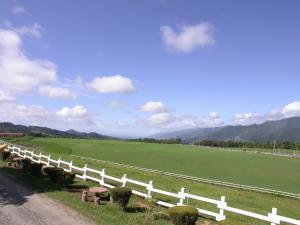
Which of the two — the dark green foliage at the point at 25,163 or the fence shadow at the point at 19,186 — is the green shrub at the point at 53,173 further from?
the dark green foliage at the point at 25,163

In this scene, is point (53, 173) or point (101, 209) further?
point (53, 173)

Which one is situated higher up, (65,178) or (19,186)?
(65,178)

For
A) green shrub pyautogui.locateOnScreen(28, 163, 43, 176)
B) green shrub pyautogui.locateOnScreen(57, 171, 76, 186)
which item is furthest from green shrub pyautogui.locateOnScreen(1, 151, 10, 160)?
green shrub pyautogui.locateOnScreen(57, 171, 76, 186)

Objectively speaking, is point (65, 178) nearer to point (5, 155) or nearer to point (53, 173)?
point (53, 173)

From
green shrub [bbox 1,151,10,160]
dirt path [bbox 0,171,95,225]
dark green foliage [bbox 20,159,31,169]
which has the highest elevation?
green shrub [bbox 1,151,10,160]

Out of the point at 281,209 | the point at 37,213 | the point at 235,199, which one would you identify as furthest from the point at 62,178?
the point at 281,209

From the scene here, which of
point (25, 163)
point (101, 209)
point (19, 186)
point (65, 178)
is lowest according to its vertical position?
point (101, 209)

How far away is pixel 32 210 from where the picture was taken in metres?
18.5

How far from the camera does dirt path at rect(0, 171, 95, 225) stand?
54.0 ft

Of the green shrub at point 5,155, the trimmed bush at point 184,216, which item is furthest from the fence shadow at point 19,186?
the green shrub at point 5,155

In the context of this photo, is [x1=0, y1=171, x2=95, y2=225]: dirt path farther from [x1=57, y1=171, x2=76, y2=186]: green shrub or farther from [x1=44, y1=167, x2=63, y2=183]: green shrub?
[x1=44, y1=167, x2=63, y2=183]: green shrub

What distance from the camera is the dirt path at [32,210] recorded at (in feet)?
54.0

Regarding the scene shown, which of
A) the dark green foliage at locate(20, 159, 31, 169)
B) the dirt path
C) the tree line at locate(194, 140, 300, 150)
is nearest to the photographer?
the dirt path

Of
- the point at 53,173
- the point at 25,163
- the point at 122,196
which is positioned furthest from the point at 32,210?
the point at 25,163
